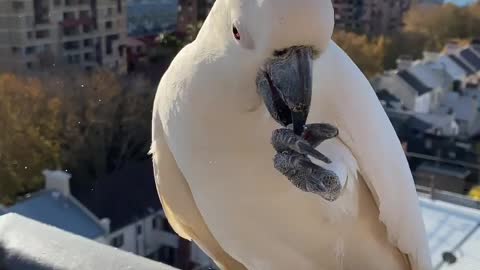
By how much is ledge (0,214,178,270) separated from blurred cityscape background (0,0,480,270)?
347mm

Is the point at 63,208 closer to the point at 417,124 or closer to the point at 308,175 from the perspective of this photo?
the point at 308,175

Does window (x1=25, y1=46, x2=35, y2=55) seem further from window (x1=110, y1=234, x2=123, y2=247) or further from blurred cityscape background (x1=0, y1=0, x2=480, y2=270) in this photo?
window (x1=110, y1=234, x2=123, y2=247)

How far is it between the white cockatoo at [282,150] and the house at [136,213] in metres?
2.39

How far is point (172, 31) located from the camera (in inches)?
239

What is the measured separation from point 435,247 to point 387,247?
42.4 inches

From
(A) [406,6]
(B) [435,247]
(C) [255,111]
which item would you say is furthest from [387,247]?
(A) [406,6]

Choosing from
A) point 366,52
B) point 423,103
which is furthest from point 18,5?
point 423,103

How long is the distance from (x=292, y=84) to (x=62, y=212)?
280 cm

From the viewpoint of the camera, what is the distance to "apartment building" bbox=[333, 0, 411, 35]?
9.45m

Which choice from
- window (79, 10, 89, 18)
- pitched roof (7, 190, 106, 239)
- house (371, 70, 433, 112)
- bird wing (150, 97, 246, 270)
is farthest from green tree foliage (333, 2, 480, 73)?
bird wing (150, 97, 246, 270)

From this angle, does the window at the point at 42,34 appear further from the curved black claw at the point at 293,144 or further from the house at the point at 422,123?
the house at the point at 422,123

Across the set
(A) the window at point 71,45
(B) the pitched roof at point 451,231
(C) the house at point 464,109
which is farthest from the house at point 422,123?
(B) the pitched roof at point 451,231

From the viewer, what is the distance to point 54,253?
75 centimetres

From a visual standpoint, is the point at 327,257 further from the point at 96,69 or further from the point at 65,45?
the point at 65,45
